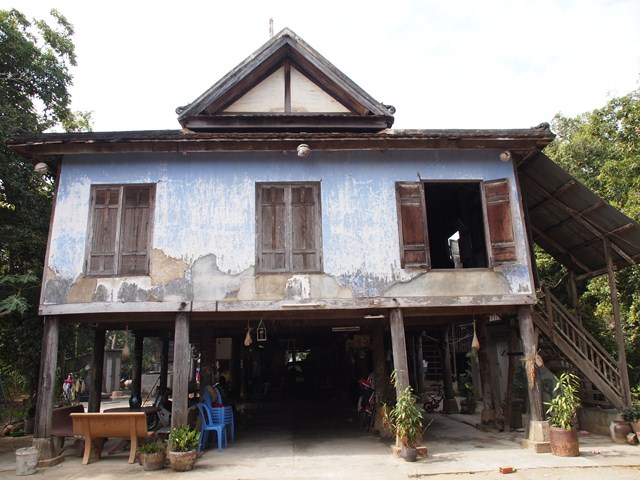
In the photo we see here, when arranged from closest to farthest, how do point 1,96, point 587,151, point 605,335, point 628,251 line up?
point 628,251
point 1,96
point 605,335
point 587,151

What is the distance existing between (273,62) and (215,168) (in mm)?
3209

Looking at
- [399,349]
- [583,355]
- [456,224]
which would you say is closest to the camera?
[399,349]

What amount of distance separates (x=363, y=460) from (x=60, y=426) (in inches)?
244

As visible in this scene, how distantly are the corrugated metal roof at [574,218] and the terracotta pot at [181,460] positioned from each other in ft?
29.0

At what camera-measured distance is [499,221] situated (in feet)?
32.2

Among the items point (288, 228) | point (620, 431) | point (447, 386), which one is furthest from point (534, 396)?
point (447, 386)

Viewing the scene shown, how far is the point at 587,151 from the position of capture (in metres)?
20.9

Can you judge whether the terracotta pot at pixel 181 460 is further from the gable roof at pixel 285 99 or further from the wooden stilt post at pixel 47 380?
the gable roof at pixel 285 99

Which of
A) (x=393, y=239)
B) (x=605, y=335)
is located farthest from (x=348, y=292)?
(x=605, y=335)

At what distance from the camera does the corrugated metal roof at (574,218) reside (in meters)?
10.2

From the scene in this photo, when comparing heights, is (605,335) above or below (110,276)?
below

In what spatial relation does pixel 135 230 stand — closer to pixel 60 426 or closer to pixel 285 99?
pixel 60 426

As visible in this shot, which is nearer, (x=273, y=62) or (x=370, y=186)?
(x=370, y=186)

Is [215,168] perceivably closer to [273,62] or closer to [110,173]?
[110,173]
